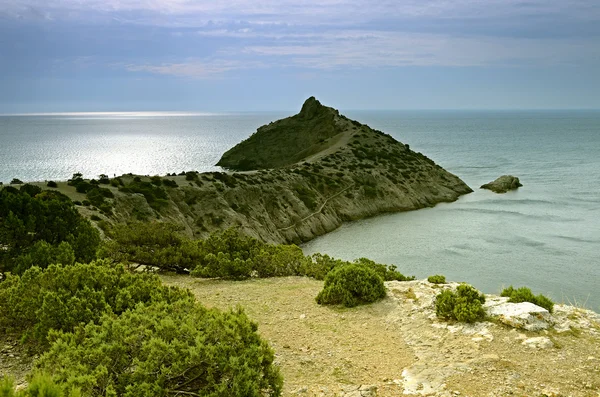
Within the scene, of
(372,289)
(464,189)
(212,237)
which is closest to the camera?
(372,289)

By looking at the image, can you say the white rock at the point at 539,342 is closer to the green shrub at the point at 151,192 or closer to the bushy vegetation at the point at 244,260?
the bushy vegetation at the point at 244,260

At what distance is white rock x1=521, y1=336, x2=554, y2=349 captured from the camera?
37.3 feet

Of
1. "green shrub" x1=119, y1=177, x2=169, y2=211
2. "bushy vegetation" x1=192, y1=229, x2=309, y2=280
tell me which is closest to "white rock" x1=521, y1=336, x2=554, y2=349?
"bushy vegetation" x1=192, y1=229, x2=309, y2=280

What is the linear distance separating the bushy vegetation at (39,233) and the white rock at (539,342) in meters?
14.5

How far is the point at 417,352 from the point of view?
11898 mm

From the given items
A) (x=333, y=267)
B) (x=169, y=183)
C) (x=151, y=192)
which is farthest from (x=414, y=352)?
(x=169, y=183)

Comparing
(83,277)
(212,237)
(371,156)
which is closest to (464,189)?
(371,156)

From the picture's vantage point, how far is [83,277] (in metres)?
11.7

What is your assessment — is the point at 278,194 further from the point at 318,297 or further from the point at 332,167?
the point at 318,297

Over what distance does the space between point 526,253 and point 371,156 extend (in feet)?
145

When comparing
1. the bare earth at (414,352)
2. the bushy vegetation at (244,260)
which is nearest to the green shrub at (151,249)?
the bushy vegetation at (244,260)

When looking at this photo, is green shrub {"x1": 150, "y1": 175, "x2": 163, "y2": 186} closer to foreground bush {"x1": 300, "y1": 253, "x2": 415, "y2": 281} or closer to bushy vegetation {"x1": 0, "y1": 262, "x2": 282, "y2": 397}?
foreground bush {"x1": 300, "y1": 253, "x2": 415, "y2": 281}

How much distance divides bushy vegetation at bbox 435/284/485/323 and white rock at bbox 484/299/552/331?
46cm

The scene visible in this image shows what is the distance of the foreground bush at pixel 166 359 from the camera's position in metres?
7.73
